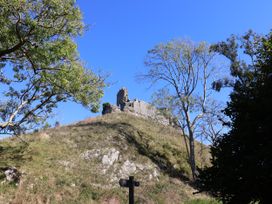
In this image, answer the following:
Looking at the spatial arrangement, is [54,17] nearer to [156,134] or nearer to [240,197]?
[240,197]

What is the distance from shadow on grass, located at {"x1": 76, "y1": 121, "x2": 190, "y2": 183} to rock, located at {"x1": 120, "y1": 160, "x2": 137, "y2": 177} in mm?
2926

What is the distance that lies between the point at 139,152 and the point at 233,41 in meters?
13.5

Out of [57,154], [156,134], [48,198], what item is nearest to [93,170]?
[57,154]

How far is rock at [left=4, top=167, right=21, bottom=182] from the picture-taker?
2352cm

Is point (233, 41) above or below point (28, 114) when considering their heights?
above

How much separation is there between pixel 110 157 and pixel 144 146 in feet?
18.3

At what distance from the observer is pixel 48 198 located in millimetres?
22688

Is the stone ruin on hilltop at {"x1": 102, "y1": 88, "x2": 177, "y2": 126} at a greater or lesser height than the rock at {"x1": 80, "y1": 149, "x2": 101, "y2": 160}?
greater

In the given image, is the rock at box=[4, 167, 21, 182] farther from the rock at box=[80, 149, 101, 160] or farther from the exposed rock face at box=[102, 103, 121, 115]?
the exposed rock face at box=[102, 103, 121, 115]

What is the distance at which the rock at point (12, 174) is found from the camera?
23.5m

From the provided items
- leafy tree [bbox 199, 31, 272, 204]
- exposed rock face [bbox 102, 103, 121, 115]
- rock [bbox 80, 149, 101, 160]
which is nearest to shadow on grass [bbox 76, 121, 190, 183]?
rock [bbox 80, 149, 101, 160]

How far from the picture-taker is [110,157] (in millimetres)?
30250

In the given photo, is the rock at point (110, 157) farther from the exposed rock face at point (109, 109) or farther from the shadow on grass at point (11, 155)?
the exposed rock face at point (109, 109)

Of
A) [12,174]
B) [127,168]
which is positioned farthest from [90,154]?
[12,174]
